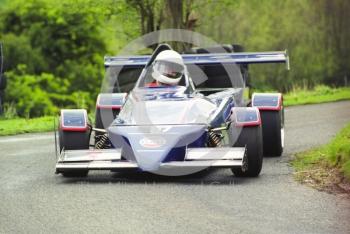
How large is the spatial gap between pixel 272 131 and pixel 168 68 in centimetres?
177

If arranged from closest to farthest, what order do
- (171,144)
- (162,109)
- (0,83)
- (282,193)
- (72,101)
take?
(282,193)
(171,144)
(162,109)
(0,83)
(72,101)

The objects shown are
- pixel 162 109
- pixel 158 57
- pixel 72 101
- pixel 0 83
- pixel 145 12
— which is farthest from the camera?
pixel 72 101

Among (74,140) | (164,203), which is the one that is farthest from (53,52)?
(164,203)

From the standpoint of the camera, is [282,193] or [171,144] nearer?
[282,193]

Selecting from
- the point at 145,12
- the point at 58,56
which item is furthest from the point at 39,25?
the point at 145,12

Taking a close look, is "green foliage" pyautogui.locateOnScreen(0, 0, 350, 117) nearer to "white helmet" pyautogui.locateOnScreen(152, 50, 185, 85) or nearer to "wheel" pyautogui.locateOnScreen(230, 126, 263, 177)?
"white helmet" pyautogui.locateOnScreen(152, 50, 185, 85)

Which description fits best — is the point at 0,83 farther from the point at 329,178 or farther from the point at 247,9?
the point at 247,9

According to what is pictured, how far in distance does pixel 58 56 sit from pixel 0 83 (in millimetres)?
22360

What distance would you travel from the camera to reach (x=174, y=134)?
10.5 m

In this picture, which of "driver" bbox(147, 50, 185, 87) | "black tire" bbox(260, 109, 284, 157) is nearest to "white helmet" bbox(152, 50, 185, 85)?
"driver" bbox(147, 50, 185, 87)

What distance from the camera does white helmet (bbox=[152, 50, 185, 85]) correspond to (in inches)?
481

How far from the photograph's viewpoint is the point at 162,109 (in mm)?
11195

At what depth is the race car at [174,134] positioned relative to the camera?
409 inches

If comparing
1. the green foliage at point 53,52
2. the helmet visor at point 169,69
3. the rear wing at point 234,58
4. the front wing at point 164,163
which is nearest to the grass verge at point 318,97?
the rear wing at point 234,58
